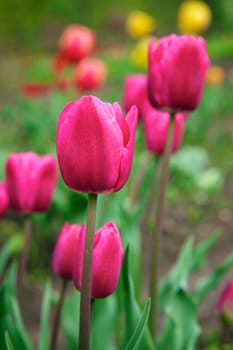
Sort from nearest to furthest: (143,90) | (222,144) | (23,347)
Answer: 1. (23,347)
2. (143,90)
3. (222,144)

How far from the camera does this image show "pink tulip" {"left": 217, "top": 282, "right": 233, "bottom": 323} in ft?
3.83

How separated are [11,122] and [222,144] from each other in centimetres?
129

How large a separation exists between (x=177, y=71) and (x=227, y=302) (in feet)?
1.38

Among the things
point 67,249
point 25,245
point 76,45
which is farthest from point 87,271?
point 76,45

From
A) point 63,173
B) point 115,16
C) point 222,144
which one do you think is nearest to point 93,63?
point 222,144

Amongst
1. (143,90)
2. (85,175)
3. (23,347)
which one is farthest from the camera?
(143,90)

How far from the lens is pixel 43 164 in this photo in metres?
1.15

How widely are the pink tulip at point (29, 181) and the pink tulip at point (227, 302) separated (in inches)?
12.8

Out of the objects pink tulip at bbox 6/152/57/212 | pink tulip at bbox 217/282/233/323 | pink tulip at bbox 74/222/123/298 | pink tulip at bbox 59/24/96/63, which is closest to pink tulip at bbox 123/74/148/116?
pink tulip at bbox 6/152/57/212

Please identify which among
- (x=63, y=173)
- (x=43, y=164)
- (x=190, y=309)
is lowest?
(x=190, y=309)

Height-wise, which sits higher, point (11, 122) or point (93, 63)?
point (93, 63)

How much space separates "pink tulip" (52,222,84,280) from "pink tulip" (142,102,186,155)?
0.29 m

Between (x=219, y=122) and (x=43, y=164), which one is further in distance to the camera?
(x=219, y=122)

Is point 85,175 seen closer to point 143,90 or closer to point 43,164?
point 43,164
